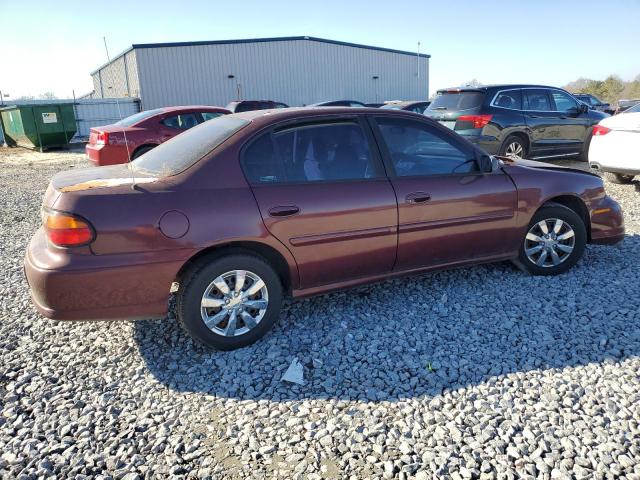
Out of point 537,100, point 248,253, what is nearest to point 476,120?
point 537,100

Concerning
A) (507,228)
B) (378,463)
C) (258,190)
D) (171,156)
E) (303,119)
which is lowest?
(378,463)

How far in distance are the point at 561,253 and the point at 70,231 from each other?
3.99m

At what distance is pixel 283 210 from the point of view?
3.20 meters

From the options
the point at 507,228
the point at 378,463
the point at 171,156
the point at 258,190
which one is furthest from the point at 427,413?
the point at 171,156

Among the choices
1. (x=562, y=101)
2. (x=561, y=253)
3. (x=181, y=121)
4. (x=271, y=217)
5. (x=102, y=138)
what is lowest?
(x=561, y=253)

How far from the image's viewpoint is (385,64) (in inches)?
1276

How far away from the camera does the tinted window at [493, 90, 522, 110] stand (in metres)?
8.61

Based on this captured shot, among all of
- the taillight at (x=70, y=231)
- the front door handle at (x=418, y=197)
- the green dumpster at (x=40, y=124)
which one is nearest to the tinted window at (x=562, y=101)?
the front door handle at (x=418, y=197)

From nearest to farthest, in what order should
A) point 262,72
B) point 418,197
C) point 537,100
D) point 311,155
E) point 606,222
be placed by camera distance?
point 311,155
point 418,197
point 606,222
point 537,100
point 262,72

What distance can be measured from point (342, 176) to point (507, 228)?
159 centimetres

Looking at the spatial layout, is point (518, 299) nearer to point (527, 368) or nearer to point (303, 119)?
point (527, 368)

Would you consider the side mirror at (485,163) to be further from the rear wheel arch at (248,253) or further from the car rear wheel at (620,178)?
the car rear wheel at (620,178)

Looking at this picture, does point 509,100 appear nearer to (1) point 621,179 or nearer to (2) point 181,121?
(1) point 621,179

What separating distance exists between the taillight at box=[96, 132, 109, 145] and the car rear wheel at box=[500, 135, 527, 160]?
7.30 metres
